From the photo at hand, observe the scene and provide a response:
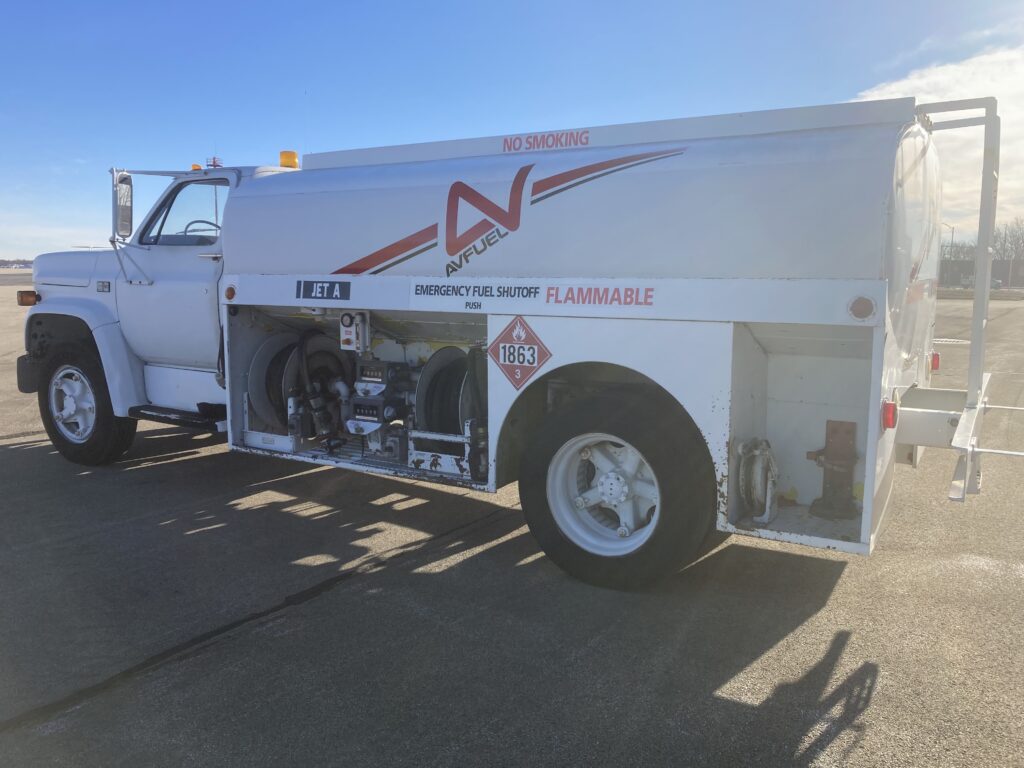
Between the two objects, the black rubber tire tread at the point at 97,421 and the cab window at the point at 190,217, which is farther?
the black rubber tire tread at the point at 97,421

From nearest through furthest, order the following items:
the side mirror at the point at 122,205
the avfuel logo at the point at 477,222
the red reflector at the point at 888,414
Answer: the red reflector at the point at 888,414, the avfuel logo at the point at 477,222, the side mirror at the point at 122,205

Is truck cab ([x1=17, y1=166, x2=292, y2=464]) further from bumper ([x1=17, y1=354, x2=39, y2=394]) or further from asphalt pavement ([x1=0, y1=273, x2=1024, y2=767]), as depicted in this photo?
asphalt pavement ([x1=0, y1=273, x2=1024, y2=767])

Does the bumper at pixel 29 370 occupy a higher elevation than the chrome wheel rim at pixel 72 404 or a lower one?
higher

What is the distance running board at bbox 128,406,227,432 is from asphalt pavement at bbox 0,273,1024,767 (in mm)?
781

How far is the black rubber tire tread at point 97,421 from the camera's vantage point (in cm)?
763

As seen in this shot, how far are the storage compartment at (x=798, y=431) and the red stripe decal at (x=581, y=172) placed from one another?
1133mm

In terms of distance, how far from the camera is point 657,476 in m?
4.53

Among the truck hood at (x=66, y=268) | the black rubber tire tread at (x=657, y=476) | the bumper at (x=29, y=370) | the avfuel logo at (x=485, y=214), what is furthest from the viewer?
the bumper at (x=29, y=370)

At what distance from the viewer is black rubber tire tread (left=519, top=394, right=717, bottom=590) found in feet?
14.7

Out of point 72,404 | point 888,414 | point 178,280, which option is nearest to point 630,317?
point 888,414

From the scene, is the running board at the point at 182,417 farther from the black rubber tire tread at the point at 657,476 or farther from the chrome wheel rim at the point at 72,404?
the black rubber tire tread at the point at 657,476

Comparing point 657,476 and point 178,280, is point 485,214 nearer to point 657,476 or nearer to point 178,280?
point 657,476

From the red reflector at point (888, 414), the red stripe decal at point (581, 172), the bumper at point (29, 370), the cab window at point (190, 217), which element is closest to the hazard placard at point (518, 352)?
the red stripe decal at point (581, 172)

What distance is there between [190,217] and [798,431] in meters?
5.32
